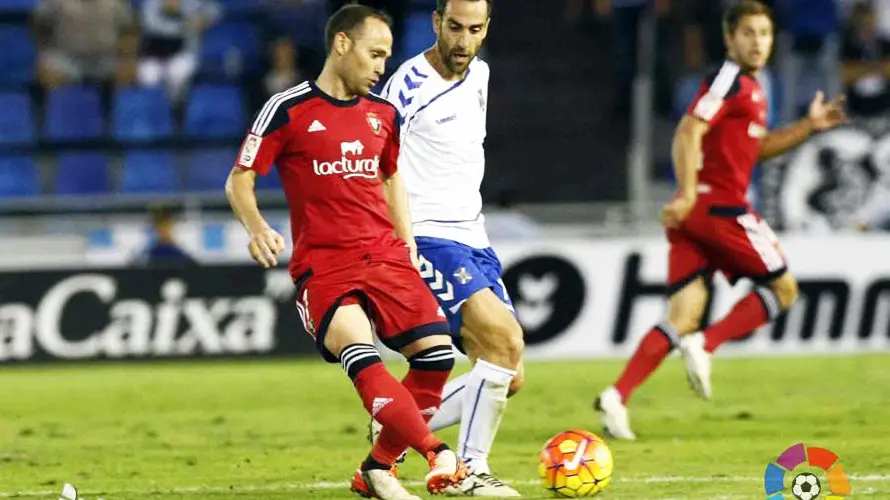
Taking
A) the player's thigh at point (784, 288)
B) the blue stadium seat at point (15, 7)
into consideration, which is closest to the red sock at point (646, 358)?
the player's thigh at point (784, 288)

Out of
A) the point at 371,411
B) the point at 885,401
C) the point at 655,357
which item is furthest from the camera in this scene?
the point at 885,401

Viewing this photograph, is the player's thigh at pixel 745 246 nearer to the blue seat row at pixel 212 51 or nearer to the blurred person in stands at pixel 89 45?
the blue seat row at pixel 212 51

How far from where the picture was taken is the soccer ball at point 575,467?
7.14 m

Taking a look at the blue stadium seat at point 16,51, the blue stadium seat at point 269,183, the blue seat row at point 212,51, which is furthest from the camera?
the blue stadium seat at point 16,51

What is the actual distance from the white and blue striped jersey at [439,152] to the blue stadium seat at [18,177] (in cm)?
1119

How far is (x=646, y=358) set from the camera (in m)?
9.98

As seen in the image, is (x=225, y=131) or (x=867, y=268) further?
(x=225, y=131)

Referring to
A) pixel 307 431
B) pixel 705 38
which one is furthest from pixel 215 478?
pixel 705 38

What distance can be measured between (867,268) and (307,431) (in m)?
6.78

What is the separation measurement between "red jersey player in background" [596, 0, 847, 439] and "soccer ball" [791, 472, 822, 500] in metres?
2.60

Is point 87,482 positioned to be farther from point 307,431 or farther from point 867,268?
point 867,268

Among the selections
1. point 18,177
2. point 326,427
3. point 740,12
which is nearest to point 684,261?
point 740,12

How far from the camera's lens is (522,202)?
1828 cm

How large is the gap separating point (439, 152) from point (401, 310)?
103cm
